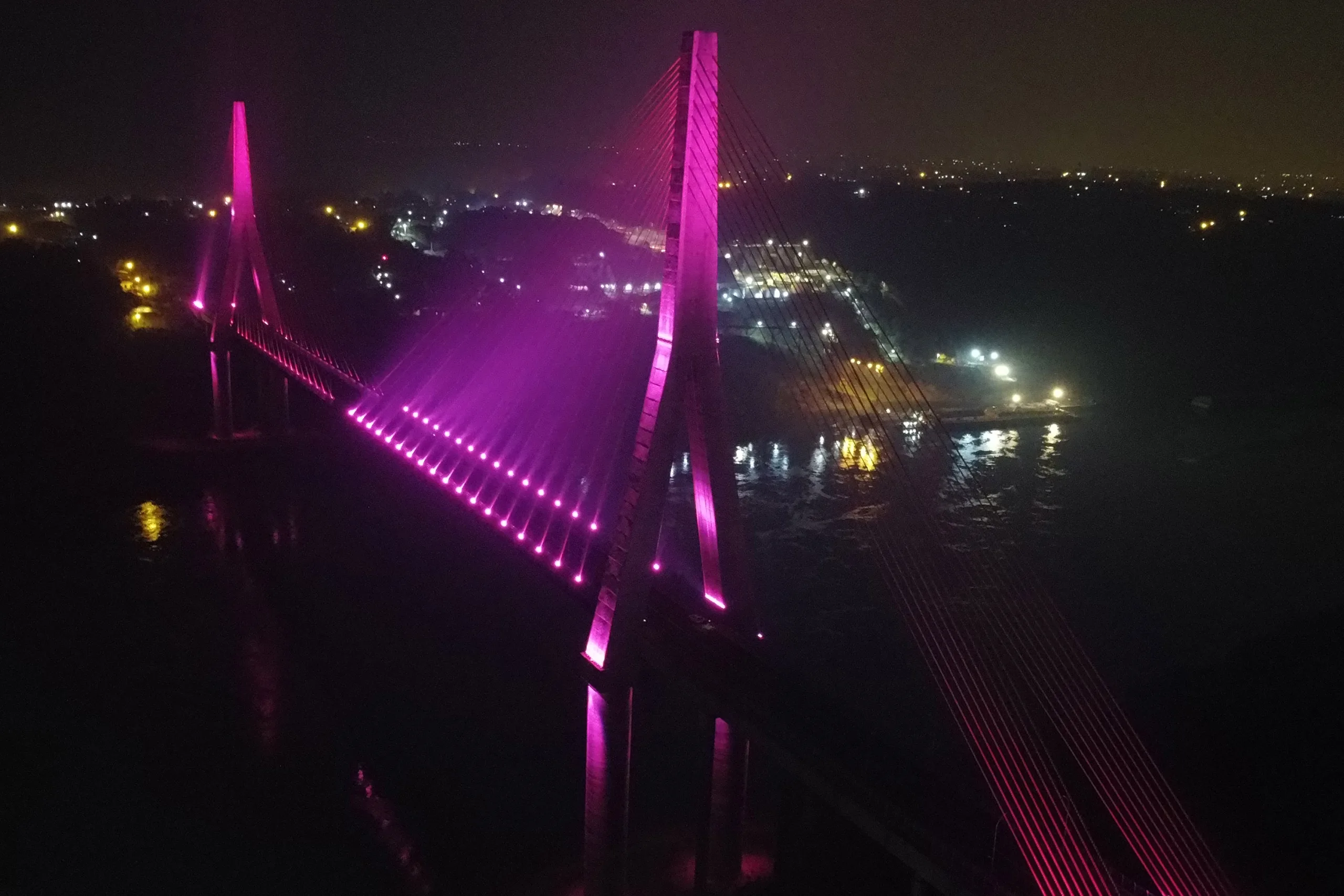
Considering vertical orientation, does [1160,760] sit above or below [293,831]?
above

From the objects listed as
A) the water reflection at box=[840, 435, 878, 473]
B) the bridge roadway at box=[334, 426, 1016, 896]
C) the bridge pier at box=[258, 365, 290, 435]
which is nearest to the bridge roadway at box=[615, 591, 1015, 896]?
the bridge roadway at box=[334, 426, 1016, 896]

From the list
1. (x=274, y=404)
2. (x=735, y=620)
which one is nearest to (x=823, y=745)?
(x=735, y=620)

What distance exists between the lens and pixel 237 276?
12281mm

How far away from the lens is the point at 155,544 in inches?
358

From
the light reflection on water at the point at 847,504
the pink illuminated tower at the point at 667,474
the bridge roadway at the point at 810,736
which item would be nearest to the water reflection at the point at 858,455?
the light reflection on water at the point at 847,504

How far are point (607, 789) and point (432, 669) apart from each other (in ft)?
10.2

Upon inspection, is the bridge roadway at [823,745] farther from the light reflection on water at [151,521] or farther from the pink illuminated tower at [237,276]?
the pink illuminated tower at [237,276]

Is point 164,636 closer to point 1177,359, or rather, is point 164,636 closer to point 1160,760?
point 1160,760

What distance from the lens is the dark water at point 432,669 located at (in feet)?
16.4

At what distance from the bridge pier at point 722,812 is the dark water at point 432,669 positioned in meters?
0.34

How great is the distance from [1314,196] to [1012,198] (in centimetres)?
1089

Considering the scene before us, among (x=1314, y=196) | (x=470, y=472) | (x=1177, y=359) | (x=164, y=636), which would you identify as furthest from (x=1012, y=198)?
(x=164, y=636)

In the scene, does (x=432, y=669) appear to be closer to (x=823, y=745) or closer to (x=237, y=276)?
(x=823, y=745)

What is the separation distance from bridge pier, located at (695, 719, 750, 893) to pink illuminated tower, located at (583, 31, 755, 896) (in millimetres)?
15
